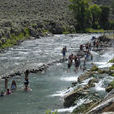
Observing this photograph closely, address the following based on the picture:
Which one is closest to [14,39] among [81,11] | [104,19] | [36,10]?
[36,10]

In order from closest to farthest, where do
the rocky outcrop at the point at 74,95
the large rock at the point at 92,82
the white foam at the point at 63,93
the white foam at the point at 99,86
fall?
the rocky outcrop at the point at 74,95, the white foam at the point at 99,86, the large rock at the point at 92,82, the white foam at the point at 63,93

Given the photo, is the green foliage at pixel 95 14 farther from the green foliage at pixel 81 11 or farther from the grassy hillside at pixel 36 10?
the grassy hillside at pixel 36 10

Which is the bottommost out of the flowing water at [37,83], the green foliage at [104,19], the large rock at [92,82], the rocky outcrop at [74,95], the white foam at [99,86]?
the flowing water at [37,83]

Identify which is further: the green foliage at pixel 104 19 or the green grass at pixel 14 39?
the green foliage at pixel 104 19

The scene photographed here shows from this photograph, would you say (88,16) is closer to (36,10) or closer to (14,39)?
(36,10)

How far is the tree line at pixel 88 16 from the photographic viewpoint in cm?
10662

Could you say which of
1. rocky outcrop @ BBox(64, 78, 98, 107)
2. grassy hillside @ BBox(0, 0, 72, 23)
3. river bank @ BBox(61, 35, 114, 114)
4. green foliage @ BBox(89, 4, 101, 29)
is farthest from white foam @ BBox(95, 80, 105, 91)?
green foliage @ BBox(89, 4, 101, 29)

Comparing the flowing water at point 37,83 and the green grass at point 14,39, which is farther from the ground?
the green grass at point 14,39

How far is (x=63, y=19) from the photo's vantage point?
105 metres

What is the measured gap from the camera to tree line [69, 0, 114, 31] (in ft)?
350

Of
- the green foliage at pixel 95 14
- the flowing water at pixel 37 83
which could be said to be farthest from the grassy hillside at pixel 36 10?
the flowing water at pixel 37 83

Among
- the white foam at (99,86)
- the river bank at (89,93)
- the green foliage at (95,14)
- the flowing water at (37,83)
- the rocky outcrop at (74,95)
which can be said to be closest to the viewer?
the river bank at (89,93)

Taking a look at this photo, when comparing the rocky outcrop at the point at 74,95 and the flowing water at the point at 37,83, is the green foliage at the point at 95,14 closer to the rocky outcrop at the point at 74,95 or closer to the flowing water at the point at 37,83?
the flowing water at the point at 37,83

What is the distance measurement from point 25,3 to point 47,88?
3776 inches
